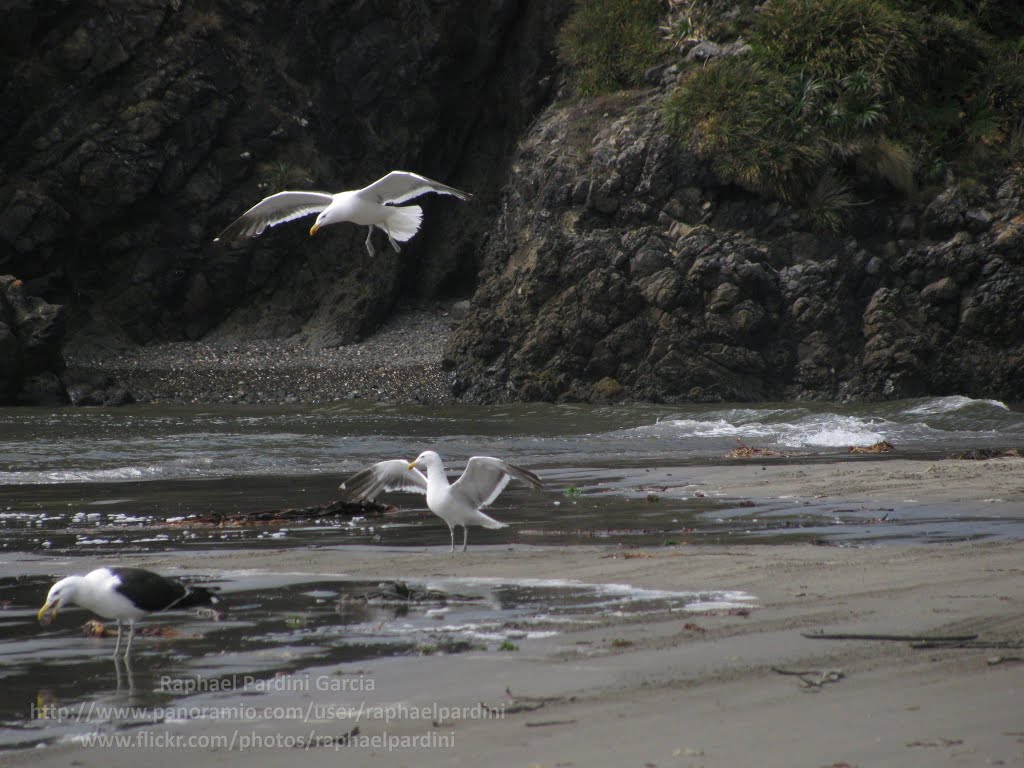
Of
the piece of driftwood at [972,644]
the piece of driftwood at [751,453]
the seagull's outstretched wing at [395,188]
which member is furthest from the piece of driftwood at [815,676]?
the piece of driftwood at [751,453]

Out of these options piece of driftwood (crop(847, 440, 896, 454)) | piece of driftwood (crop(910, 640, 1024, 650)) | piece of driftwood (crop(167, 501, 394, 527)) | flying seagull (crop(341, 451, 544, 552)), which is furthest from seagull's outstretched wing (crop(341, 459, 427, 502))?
piece of driftwood (crop(847, 440, 896, 454))

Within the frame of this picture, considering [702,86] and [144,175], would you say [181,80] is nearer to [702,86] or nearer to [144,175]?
[144,175]

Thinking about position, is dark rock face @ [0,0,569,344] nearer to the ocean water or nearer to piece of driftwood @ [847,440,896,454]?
the ocean water

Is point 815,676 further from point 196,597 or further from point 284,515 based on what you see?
point 284,515

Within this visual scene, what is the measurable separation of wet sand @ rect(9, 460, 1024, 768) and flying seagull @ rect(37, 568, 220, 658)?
0.92 m

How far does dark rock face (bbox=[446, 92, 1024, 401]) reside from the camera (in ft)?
75.3

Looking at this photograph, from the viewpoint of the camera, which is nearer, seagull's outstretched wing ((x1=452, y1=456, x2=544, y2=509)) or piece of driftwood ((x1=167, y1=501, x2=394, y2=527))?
seagull's outstretched wing ((x1=452, y1=456, x2=544, y2=509))

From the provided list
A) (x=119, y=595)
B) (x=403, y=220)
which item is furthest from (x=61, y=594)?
(x=403, y=220)

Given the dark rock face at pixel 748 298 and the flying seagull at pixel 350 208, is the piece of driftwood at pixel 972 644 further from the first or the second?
the dark rock face at pixel 748 298

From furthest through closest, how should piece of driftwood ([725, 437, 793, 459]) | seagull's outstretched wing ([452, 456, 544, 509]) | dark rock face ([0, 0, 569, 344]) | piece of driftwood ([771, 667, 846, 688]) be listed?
dark rock face ([0, 0, 569, 344])
piece of driftwood ([725, 437, 793, 459])
seagull's outstretched wing ([452, 456, 544, 509])
piece of driftwood ([771, 667, 846, 688])

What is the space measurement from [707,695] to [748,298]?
19.7 m

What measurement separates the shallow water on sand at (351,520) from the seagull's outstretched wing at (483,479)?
14.4 inches

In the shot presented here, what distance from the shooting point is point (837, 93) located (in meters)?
25.1

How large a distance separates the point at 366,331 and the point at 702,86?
507 inches
